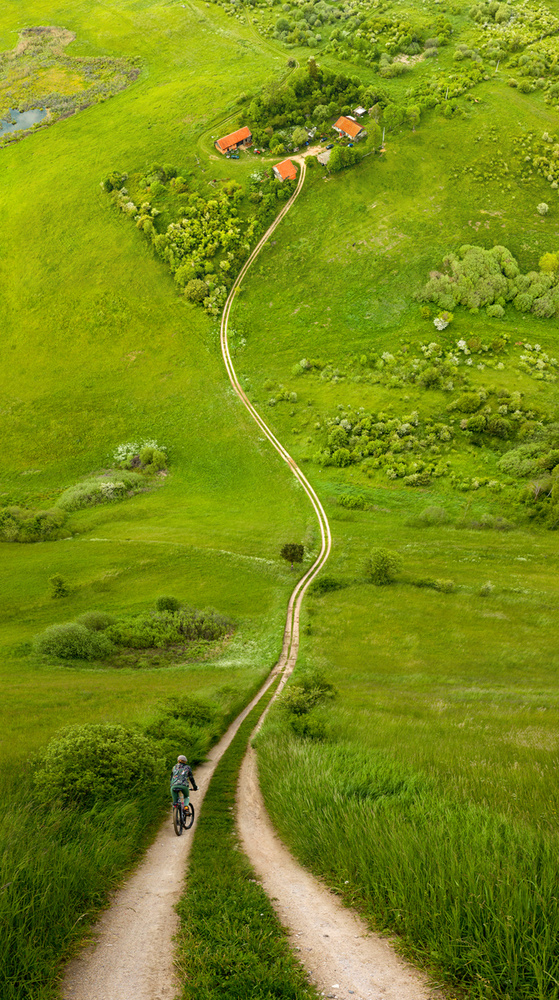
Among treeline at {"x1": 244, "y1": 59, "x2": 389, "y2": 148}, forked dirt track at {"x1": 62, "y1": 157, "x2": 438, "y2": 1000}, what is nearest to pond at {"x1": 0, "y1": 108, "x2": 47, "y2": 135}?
treeline at {"x1": 244, "y1": 59, "x2": 389, "y2": 148}

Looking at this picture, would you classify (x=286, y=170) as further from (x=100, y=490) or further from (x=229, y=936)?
(x=229, y=936)

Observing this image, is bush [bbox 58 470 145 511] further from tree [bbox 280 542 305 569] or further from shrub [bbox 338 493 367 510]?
shrub [bbox 338 493 367 510]

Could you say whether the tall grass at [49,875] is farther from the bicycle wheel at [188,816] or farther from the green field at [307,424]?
the bicycle wheel at [188,816]

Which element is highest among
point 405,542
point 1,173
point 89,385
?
point 1,173

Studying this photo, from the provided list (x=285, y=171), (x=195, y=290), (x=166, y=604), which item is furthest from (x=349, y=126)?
(x=166, y=604)

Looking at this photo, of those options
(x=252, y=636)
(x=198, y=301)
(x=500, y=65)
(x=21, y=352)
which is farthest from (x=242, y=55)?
(x=252, y=636)

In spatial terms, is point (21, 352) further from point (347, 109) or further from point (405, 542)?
point (347, 109)
